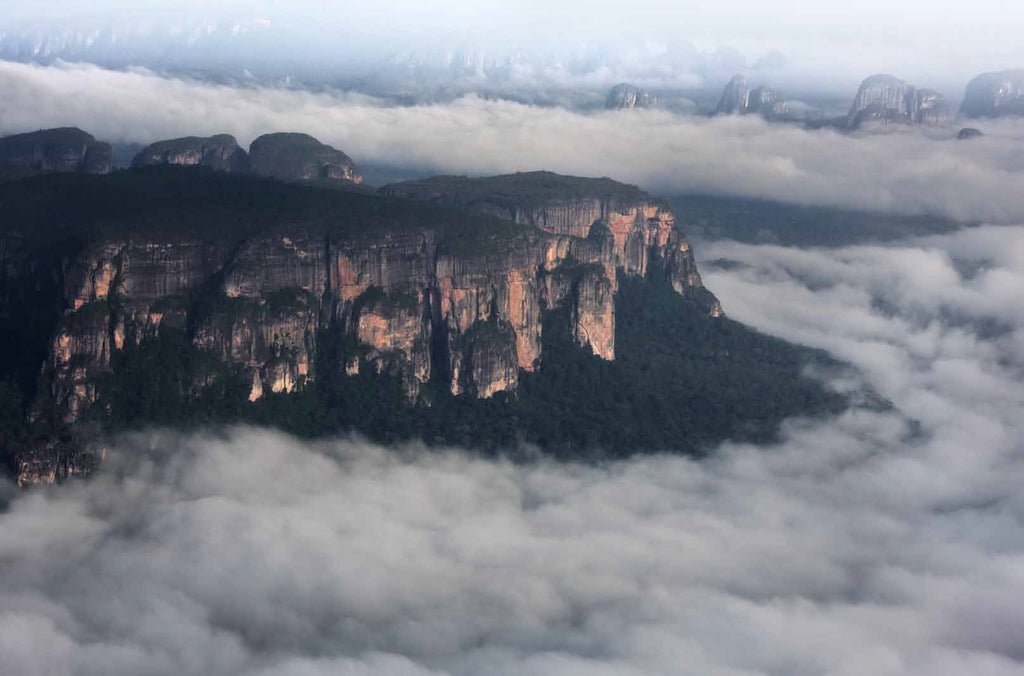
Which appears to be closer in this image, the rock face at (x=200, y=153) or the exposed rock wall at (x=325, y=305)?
the exposed rock wall at (x=325, y=305)

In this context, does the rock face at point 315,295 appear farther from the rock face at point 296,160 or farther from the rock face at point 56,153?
the rock face at point 56,153

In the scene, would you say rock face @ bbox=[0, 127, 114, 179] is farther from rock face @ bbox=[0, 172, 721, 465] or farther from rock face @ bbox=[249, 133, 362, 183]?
rock face @ bbox=[0, 172, 721, 465]

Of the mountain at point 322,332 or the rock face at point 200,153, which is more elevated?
the rock face at point 200,153

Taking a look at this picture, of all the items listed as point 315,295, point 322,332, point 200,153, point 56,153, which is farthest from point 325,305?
point 56,153

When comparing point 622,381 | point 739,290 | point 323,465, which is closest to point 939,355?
point 739,290

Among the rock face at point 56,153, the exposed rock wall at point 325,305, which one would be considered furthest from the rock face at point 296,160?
the exposed rock wall at point 325,305
